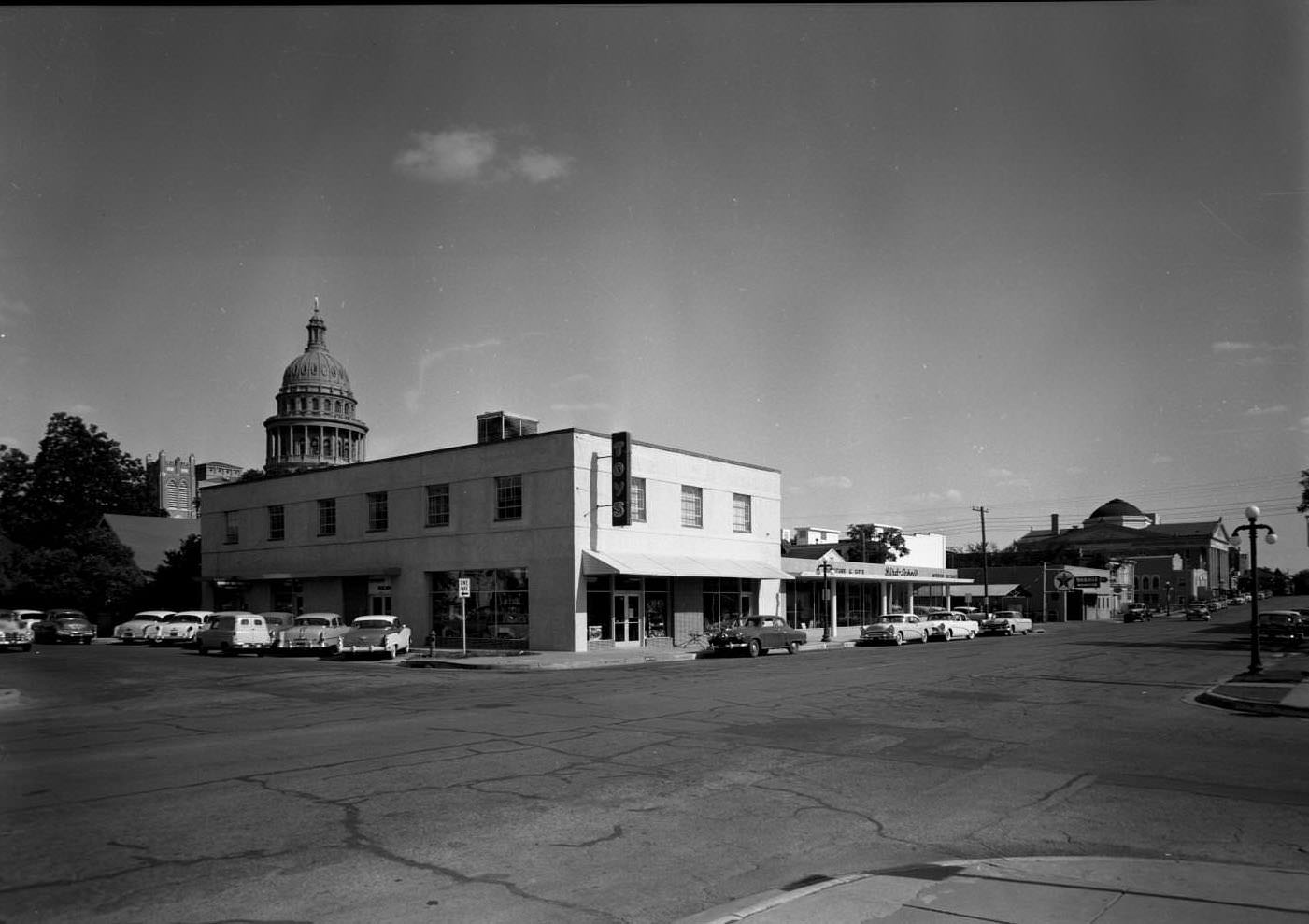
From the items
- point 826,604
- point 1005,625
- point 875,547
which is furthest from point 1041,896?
point 875,547

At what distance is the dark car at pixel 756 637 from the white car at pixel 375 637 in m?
11.0

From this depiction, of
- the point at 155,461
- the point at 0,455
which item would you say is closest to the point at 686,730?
the point at 0,455

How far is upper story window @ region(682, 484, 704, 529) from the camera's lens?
42.1 m

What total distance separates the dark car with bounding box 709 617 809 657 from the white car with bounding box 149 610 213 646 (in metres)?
23.3

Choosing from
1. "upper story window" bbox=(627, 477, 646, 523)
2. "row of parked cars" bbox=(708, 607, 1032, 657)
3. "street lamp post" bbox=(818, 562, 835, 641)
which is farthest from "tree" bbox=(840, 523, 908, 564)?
"upper story window" bbox=(627, 477, 646, 523)

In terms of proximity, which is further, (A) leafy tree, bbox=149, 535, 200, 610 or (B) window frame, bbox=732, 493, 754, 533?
(A) leafy tree, bbox=149, 535, 200, 610

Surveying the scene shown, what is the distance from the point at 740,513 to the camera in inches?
1794

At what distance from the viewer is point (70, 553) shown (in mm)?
58656

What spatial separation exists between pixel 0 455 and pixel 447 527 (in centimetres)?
5690

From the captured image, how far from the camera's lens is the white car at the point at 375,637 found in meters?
32.8

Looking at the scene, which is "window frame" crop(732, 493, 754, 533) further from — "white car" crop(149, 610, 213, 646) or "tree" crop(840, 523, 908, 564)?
"tree" crop(840, 523, 908, 564)

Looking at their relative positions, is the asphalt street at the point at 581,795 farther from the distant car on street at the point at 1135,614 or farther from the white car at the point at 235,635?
the distant car on street at the point at 1135,614

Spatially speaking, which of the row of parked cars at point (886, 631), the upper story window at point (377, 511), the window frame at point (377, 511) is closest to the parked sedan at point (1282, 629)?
the row of parked cars at point (886, 631)

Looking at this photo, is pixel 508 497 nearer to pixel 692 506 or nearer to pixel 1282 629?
pixel 692 506
